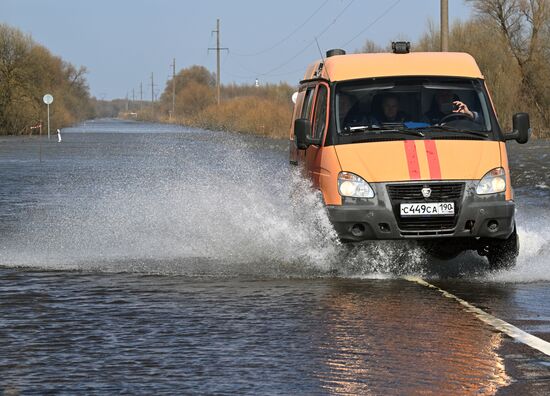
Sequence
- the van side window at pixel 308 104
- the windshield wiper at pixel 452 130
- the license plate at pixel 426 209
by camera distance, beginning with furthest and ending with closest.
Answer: the van side window at pixel 308 104 < the windshield wiper at pixel 452 130 < the license plate at pixel 426 209

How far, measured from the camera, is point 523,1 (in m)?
75.5

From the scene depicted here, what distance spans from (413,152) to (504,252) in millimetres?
1513

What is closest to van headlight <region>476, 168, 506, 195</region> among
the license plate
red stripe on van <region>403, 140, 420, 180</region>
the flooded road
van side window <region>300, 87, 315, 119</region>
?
the license plate

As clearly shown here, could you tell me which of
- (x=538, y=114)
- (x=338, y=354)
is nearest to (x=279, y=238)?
(x=338, y=354)

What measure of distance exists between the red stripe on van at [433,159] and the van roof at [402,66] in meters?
1.27

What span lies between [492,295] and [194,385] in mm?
4584

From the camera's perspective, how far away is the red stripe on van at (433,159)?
39.1 ft

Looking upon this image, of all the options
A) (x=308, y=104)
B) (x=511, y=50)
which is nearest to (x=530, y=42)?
(x=511, y=50)

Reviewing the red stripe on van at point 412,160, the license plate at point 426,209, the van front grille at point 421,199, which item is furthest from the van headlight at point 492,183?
the red stripe on van at point 412,160

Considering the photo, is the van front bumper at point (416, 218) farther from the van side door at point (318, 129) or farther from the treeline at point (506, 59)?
the treeline at point (506, 59)

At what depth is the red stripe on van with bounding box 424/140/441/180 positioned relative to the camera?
A: 11.9m

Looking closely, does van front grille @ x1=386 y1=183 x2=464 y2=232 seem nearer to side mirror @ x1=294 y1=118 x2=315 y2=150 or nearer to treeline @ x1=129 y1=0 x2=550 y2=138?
side mirror @ x1=294 y1=118 x2=315 y2=150

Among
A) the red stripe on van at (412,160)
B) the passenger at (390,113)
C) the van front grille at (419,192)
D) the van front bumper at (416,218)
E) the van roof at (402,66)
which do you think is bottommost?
the van front bumper at (416,218)

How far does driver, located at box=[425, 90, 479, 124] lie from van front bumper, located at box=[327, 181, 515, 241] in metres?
1.15
